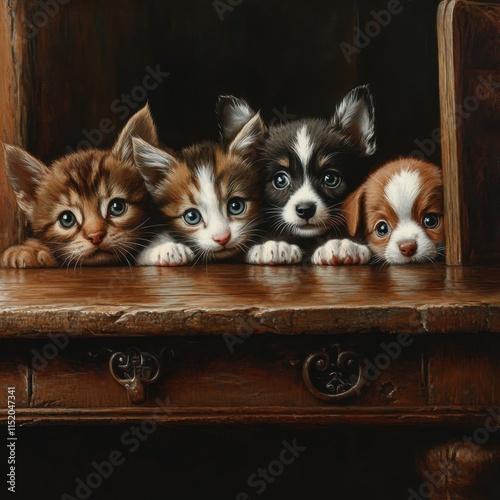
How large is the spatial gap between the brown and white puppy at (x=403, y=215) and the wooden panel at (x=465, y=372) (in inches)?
16.2

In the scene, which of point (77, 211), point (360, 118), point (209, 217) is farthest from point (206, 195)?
point (360, 118)

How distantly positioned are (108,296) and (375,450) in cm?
71

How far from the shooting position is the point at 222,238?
1.26 m

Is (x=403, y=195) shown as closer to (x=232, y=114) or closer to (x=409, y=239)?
(x=409, y=239)

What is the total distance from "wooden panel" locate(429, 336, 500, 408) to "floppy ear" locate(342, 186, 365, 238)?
1.49ft

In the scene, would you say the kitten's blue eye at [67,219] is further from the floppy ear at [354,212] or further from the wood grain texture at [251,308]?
the floppy ear at [354,212]

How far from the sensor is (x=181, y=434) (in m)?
1.26

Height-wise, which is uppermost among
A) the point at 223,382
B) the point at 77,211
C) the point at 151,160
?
the point at 151,160

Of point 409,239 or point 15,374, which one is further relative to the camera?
point 409,239

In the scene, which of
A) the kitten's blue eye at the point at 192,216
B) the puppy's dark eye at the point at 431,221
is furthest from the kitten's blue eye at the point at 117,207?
the puppy's dark eye at the point at 431,221

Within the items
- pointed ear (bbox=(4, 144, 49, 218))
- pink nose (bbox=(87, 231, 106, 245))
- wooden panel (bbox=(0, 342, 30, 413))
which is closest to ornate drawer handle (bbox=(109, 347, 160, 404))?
wooden panel (bbox=(0, 342, 30, 413))

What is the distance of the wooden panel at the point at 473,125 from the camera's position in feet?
3.89

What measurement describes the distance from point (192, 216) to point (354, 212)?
32 centimetres

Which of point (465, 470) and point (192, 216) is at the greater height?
point (192, 216)
